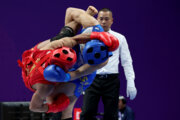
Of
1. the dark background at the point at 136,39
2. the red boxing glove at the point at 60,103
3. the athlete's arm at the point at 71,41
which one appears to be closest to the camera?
the athlete's arm at the point at 71,41

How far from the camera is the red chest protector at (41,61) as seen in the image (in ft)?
6.12

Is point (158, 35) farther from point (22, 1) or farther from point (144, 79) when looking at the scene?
point (22, 1)

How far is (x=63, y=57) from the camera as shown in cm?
186

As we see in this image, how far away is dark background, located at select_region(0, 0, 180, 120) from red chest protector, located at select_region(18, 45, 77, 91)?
227 cm

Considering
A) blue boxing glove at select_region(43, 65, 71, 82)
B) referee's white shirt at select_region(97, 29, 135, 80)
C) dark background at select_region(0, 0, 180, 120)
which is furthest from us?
dark background at select_region(0, 0, 180, 120)

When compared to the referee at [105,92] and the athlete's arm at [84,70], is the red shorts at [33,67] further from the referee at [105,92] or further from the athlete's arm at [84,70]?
the referee at [105,92]

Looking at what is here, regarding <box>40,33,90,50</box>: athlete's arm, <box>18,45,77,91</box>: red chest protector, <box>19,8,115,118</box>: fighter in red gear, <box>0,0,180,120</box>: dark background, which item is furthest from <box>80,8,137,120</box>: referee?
<box>0,0,180,120</box>: dark background

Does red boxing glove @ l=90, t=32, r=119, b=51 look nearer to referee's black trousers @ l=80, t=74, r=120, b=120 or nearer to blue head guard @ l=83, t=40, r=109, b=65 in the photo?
blue head guard @ l=83, t=40, r=109, b=65

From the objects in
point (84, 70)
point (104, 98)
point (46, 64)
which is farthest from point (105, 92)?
point (46, 64)

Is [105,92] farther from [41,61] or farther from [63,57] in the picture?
[63,57]

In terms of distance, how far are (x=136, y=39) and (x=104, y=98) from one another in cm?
191

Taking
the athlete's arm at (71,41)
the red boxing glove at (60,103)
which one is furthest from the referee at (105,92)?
the athlete's arm at (71,41)

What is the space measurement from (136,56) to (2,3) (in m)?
2.09

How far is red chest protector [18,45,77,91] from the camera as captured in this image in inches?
73.5
